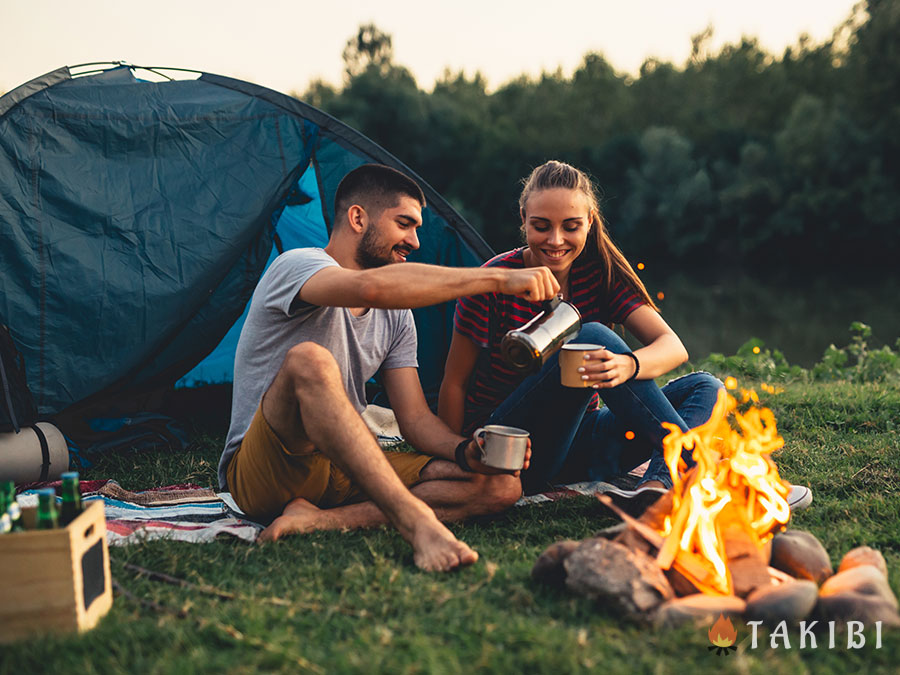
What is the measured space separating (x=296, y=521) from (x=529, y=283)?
1101mm

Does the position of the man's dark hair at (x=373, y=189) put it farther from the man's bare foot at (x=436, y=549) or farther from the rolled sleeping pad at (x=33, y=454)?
the rolled sleeping pad at (x=33, y=454)

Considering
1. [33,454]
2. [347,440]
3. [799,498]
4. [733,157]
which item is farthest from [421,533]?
[733,157]

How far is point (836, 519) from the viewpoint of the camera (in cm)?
265

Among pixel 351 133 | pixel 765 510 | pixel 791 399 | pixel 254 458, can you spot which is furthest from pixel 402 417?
pixel 791 399

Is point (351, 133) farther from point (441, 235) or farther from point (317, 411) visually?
point (317, 411)

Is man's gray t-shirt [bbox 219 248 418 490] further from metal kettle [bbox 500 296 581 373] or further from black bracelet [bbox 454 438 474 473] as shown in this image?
metal kettle [bbox 500 296 581 373]

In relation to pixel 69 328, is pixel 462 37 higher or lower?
higher

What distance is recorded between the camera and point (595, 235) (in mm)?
2973

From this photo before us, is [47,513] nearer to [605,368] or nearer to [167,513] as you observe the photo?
[167,513]

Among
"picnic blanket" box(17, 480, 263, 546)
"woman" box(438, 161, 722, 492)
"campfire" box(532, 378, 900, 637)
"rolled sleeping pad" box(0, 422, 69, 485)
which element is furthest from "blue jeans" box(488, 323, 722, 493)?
"rolled sleeping pad" box(0, 422, 69, 485)

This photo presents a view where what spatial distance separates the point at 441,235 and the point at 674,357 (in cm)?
184

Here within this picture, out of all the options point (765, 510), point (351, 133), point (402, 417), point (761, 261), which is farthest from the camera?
point (761, 261)

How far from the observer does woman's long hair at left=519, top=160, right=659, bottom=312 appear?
283 cm

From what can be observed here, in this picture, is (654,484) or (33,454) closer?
(654,484)
